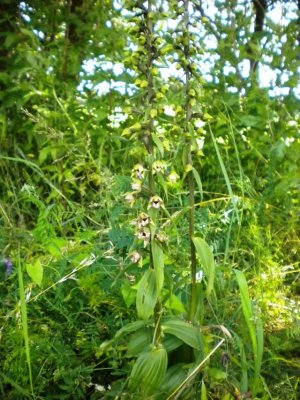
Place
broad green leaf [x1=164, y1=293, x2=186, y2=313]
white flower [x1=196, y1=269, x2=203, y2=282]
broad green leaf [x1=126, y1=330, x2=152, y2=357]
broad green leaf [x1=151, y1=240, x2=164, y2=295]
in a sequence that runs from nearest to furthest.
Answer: broad green leaf [x1=151, y1=240, x2=164, y2=295] < broad green leaf [x1=126, y1=330, x2=152, y2=357] < broad green leaf [x1=164, y1=293, x2=186, y2=313] < white flower [x1=196, y1=269, x2=203, y2=282]

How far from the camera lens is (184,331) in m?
1.99

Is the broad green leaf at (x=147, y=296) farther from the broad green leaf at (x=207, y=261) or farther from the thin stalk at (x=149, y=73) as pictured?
the thin stalk at (x=149, y=73)

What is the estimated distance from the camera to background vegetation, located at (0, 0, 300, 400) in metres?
1.96

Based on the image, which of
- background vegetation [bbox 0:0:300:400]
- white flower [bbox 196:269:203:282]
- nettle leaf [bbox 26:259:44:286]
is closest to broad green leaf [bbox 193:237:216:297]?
background vegetation [bbox 0:0:300:400]

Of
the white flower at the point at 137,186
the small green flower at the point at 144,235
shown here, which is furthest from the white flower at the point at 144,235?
the white flower at the point at 137,186

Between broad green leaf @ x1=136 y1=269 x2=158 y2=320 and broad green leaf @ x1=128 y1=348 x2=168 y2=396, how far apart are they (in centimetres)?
13

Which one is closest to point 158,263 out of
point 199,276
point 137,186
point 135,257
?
point 135,257

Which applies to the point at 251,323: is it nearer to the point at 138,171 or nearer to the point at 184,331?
the point at 184,331

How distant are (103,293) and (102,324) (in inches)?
4.2

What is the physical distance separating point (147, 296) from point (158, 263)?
3.9 inches

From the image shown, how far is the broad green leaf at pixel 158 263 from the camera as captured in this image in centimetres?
187

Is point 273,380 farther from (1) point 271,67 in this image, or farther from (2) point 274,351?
(1) point 271,67

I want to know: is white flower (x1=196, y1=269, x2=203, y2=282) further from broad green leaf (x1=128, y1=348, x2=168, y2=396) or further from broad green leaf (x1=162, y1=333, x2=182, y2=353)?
broad green leaf (x1=128, y1=348, x2=168, y2=396)

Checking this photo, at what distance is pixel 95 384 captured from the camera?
2211 mm
